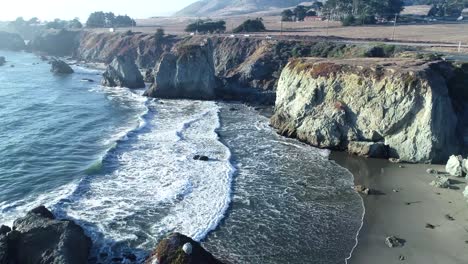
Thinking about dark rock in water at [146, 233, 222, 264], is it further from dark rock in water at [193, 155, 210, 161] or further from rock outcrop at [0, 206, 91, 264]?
dark rock in water at [193, 155, 210, 161]

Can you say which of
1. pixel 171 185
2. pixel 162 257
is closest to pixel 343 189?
pixel 171 185

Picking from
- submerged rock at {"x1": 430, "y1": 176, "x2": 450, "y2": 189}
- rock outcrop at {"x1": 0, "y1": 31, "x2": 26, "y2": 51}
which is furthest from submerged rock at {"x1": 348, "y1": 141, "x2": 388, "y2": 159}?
rock outcrop at {"x1": 0, "y1": 31, "x2": 26, "y2": 51}

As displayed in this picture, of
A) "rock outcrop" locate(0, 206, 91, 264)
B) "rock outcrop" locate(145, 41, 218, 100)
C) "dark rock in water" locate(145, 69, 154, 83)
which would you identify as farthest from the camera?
"dark rock in water" locate(145, 69, 154, 83)

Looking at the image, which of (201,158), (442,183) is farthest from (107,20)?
(442,183)

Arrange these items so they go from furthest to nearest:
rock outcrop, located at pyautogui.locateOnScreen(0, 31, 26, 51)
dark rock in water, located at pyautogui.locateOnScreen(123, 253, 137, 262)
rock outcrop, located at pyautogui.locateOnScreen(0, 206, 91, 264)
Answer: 1. rock outcrop, located at pyautogui.locateOnScreen(0, 31, 26, 51)
2. dark rock in water, located at pyautogui.locateOnScreen(123, 253, 137, 262)
3. rock outcrop, located at pyautogui.locateOnScreen(0, 206, 91, 264)

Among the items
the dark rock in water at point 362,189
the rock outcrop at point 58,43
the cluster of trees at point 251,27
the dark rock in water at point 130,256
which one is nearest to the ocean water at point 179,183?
the dark rock in water at point 130,256

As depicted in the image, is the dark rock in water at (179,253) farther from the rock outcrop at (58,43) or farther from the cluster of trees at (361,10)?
the rock outcrop at (58,43)

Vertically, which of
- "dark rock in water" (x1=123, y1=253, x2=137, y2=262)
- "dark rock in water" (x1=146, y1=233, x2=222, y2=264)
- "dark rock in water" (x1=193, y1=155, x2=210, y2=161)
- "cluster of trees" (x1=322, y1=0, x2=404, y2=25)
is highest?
"cluster of trees" (x1=322, y1=0, x2=404, y2=25)
